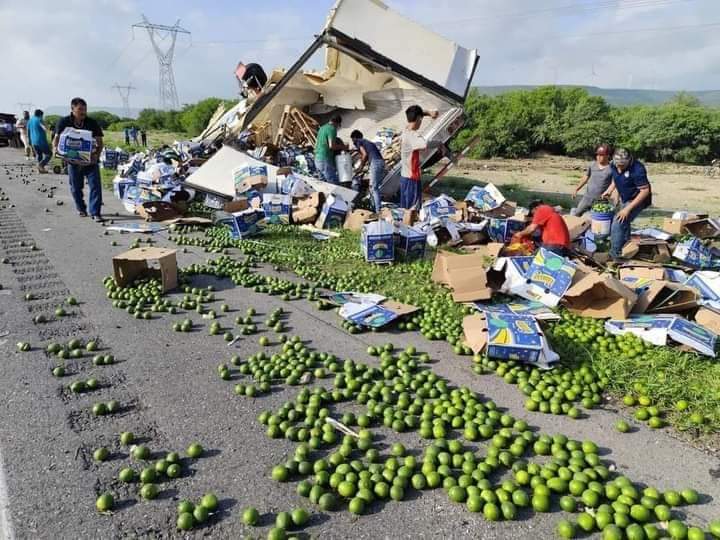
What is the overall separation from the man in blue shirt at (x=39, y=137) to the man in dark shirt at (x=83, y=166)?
8.69 metres

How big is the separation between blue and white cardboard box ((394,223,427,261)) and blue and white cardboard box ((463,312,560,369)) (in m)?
3.07

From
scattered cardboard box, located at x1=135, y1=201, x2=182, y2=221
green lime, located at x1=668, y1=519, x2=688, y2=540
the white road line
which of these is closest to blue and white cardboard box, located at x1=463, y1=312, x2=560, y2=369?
green lime, located at x1=668, y1=519, x2=688, y2=540

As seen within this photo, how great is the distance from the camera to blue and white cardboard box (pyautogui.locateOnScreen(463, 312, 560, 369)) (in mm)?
4312

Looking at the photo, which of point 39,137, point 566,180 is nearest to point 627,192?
point 566,180

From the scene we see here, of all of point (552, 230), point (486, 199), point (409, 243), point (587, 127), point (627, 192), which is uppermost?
point (587, 127)

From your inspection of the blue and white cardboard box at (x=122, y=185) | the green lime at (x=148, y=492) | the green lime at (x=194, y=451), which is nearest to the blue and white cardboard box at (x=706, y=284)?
the green lime at (x=194, y=451)

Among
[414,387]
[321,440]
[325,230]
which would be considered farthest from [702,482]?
[325,230]

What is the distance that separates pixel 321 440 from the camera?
11.3 ft

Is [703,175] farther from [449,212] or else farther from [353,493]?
[353,493]

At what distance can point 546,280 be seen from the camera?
5633 millimetres

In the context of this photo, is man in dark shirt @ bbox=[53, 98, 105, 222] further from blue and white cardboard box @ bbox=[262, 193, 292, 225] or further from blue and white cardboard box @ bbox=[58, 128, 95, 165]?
blue and white cardboard box @ bbox=[262, 193, 292, 225]

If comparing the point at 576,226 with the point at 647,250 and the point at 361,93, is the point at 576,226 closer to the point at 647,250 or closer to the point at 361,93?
the point at 647,250

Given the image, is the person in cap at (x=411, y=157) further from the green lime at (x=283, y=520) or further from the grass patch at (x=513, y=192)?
the green lime at (x=283, y=520)

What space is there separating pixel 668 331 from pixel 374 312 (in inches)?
118
